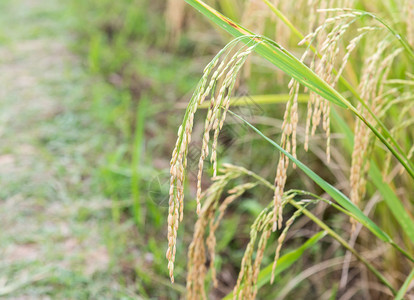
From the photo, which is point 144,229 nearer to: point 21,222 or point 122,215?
point 122,215

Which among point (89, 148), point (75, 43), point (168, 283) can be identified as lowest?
point (168, 283)

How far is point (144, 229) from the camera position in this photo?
1.89 meters

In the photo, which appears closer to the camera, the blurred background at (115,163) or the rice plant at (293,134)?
the rice plant at (293,134)

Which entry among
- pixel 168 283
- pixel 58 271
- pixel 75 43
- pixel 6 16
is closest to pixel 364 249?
pixel 168 283

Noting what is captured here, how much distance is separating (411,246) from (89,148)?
141cm

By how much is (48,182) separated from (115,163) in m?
0.28

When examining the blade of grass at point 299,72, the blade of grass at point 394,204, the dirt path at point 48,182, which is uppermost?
the blade of grass at point 299,72

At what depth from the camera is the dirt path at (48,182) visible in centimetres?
159

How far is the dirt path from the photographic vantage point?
62.6 inches

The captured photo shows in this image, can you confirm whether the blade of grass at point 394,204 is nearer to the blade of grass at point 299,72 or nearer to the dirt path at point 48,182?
the blade of grass at point 299,72

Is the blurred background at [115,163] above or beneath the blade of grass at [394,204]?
beneath

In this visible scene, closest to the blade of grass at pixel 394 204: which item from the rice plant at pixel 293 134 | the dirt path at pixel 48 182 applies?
the rice plant at pixel 293 134

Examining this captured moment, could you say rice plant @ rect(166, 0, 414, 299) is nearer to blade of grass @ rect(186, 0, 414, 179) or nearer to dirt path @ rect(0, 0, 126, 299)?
blade of grass @ rect(186, 0, 414, 179)

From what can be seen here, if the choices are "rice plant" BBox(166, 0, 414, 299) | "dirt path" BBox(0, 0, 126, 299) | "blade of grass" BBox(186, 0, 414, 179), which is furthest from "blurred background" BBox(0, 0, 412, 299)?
"blade of grass" BBox(186, 0, 414, 179)
